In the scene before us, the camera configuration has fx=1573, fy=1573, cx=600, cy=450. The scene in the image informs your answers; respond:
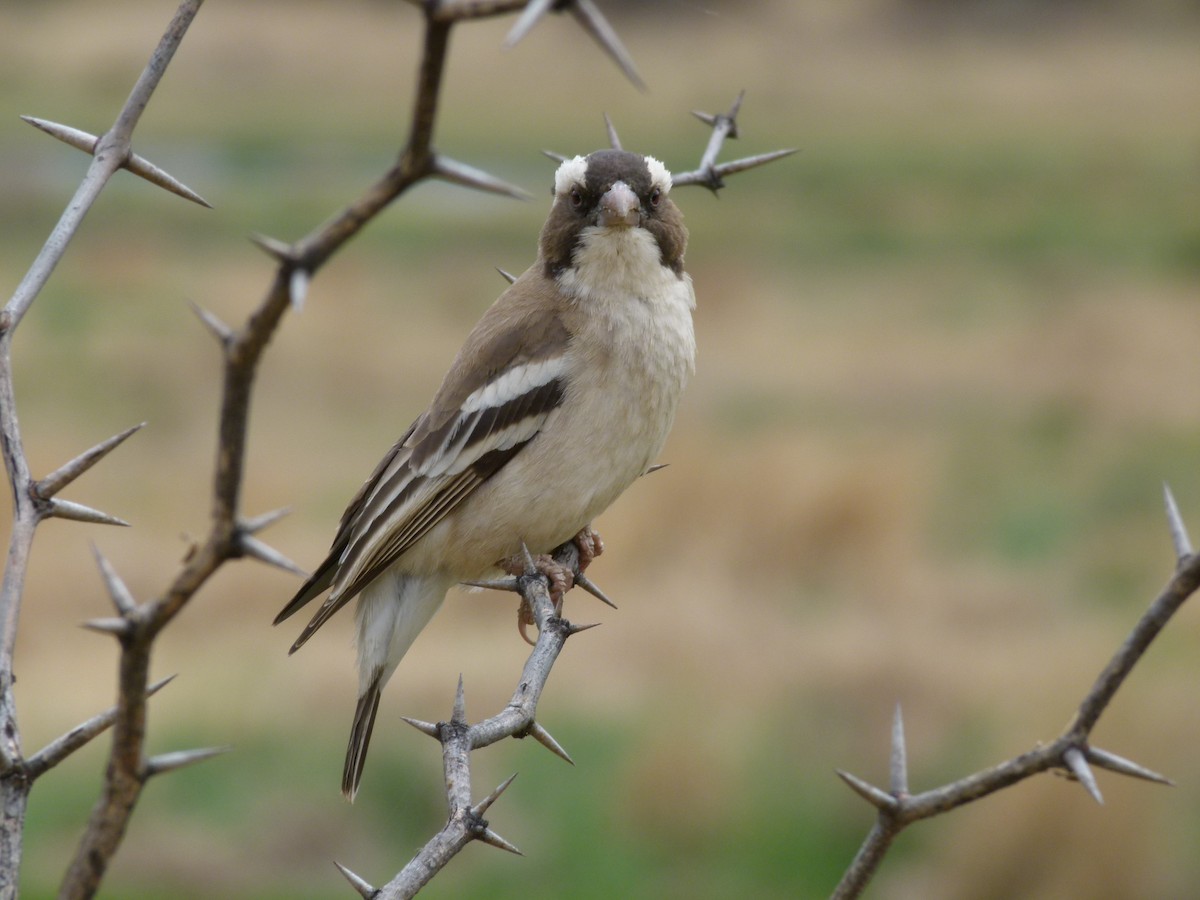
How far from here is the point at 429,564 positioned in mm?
5137

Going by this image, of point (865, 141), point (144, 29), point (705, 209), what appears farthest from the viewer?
point (144, 29)

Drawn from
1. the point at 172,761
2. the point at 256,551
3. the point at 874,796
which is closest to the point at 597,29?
the point at 256,551

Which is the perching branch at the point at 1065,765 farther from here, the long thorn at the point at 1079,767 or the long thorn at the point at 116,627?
the long thorn at the point at 116,627

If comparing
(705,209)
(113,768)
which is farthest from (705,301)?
(113,768)

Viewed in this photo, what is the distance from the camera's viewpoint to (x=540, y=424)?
4.95 metres

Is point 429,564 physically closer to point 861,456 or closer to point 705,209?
point 861,456

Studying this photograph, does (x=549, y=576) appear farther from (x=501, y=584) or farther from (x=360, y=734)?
(x=501, y=584)

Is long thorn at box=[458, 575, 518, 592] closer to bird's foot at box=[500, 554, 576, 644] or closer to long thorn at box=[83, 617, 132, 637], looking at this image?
bird's foot at box=[500, 554, 576, 644]

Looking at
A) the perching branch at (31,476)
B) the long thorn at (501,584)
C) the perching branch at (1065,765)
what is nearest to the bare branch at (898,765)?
the perching branch at (1065,765)

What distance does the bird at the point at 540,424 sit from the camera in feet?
15.9

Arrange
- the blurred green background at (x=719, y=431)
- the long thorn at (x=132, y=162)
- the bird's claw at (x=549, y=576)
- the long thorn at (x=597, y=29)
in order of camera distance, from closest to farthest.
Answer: the long thorn at (x=597, y=29) < the long thorn at (x=132, y=162) < the bird's claw at (x=549, y=576) < the blurred green background at (x=719, y=431)

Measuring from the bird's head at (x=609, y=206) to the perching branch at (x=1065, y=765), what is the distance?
2.64 m

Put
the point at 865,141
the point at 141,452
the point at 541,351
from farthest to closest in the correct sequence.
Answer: the point at 865,141, the point at 141,452, the point at 541,351

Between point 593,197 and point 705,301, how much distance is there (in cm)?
2616
